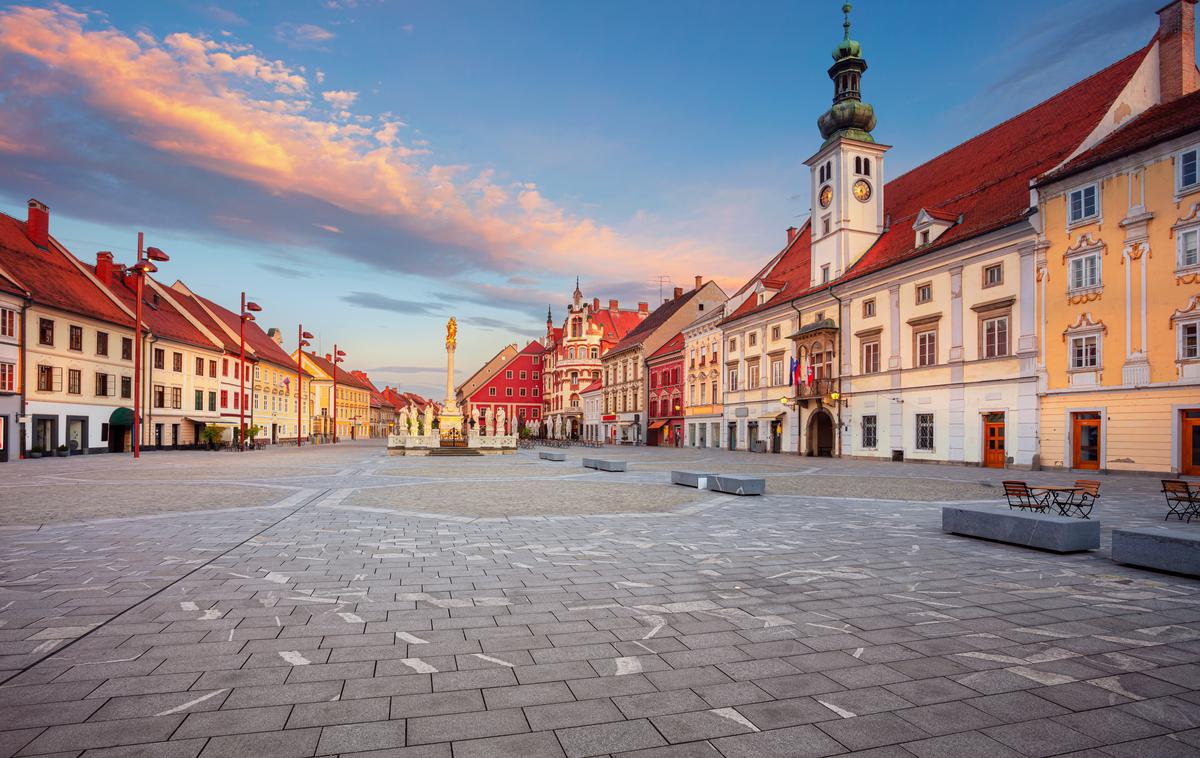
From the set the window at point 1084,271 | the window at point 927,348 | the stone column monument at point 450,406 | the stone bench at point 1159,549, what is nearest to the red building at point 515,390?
the stone column monument at point 450,406

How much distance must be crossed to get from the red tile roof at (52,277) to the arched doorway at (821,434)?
42380mm

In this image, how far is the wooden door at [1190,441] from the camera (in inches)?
833

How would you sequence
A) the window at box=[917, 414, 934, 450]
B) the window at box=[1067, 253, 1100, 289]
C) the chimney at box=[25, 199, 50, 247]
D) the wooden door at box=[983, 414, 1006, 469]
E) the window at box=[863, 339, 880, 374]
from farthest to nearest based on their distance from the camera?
the chimney at box=[25, 199, 50, 247] < the window at box=[863, 339, 880, 374] < the window at box=[917, 414, 934, 450] < the wooden door at box=[983, 414, 1006, 469] < the window at box=[1067, 253, 1100, 289]

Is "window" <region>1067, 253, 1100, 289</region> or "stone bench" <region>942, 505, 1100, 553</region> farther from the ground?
"window" <region>1067, 253, 1100, 289</region>

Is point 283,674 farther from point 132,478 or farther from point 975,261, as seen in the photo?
point 975,261

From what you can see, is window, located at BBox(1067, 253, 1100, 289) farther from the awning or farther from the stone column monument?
the awning

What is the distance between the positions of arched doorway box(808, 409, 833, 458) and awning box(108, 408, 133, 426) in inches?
1663

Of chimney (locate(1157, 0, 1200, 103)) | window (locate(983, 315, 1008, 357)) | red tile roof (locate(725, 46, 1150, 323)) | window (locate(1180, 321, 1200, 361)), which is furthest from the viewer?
window (locate(983, 315, 1008, 357))

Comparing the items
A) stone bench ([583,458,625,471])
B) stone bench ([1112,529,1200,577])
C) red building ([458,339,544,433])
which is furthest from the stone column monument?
red building ([458,339,544,433])

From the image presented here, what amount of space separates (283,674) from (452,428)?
39.2 metres

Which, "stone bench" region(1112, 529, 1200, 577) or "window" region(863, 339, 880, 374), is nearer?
"stone bench" region(1112, 529, 1200, 577)

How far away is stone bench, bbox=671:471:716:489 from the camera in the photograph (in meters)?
18.0

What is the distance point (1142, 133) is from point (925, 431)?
47.3 feet

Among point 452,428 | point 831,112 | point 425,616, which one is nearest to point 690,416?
point 452,428
